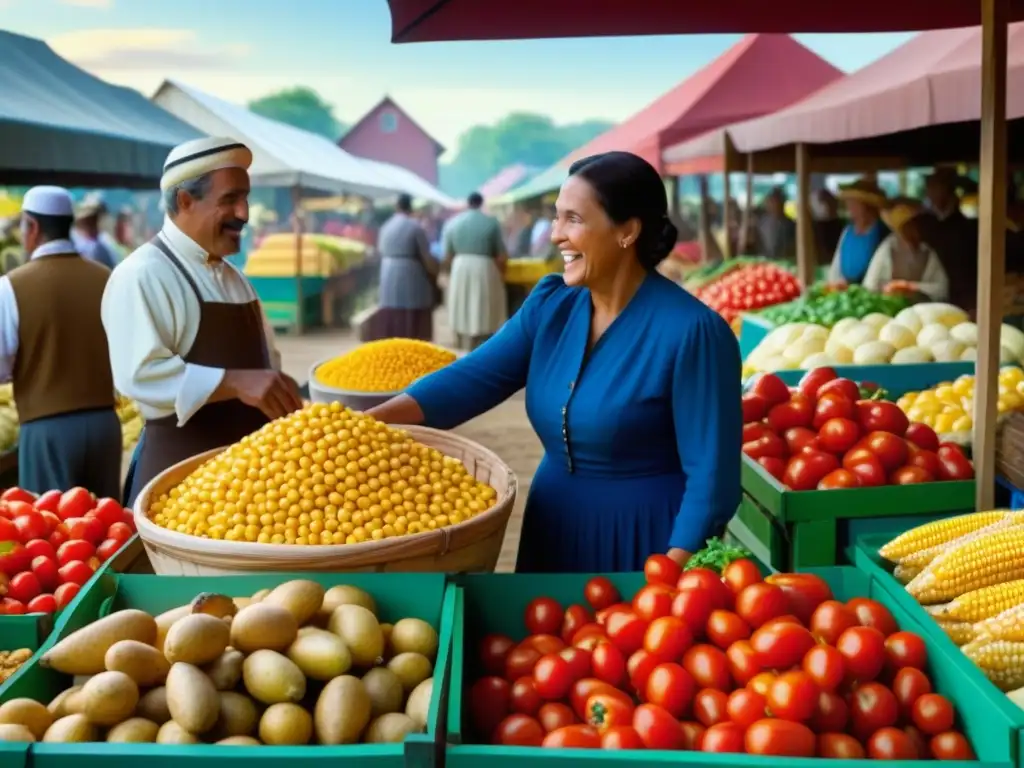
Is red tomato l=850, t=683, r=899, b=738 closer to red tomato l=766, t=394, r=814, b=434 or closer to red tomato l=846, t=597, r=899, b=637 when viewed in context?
red tomato l=846, t=597, r=899, b=637

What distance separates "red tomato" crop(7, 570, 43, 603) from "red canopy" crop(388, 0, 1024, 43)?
1649 mm

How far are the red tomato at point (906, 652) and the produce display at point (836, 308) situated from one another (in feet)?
15.0

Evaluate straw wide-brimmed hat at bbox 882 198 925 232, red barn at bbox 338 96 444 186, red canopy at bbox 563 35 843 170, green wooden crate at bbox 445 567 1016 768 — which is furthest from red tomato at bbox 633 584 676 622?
red barn at bbox 338 96 444 186

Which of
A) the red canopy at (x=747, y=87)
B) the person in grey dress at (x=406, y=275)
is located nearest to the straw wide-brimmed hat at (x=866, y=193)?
the red canopy at (x=747, y=87)

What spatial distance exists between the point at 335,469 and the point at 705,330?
2.92 feet

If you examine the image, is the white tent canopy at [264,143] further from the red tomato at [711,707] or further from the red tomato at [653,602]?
the red tomato at [711,707]

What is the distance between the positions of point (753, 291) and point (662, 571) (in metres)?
6.57

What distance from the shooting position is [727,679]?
5.64ft

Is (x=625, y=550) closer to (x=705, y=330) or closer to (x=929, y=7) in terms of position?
(x=705, y=330)

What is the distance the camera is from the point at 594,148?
1672cm

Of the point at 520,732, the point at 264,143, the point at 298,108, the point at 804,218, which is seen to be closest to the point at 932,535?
the point at 520,732

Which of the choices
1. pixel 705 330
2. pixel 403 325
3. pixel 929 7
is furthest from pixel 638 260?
pixel 403 325

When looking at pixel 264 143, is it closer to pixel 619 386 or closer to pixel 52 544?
pixel 52 544

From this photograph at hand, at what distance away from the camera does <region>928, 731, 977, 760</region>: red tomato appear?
1.62 metres
